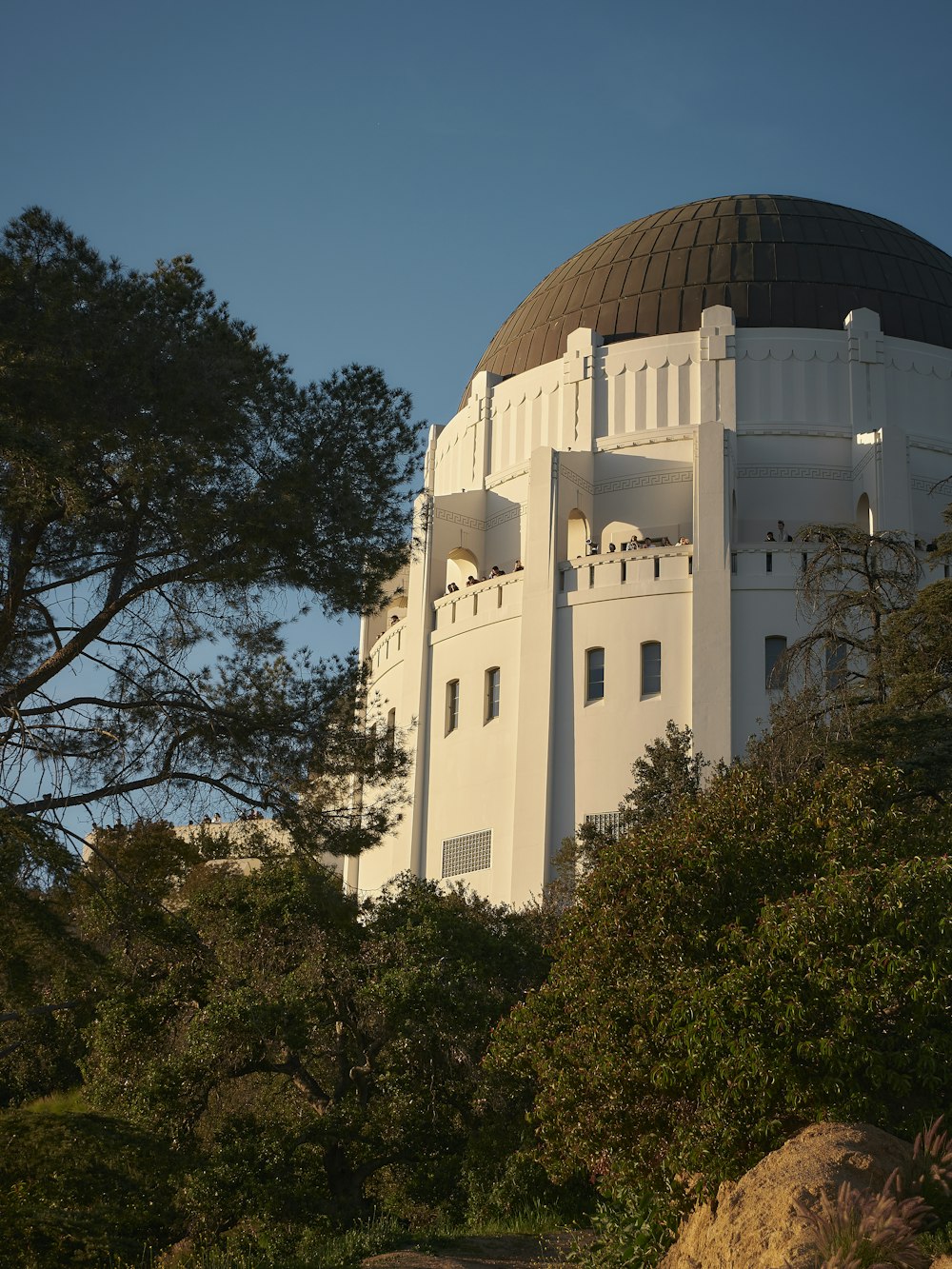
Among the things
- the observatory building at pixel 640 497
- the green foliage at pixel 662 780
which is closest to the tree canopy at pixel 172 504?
the green foliage at pixel 662 780

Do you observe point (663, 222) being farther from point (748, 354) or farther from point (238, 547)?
point (238, 547)

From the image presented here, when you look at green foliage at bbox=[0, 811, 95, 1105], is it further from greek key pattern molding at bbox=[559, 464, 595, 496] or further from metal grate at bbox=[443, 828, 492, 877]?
greek key pattern molding at bbox=[559, 464, 595, 496]

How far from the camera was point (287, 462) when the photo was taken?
58.7 feet

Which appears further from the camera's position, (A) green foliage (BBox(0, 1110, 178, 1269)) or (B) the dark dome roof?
(B) the dark dome roof

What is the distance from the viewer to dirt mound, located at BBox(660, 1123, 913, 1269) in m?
11.5

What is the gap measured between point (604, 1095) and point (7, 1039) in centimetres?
913

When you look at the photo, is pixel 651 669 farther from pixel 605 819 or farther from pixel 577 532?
pixel 577 532

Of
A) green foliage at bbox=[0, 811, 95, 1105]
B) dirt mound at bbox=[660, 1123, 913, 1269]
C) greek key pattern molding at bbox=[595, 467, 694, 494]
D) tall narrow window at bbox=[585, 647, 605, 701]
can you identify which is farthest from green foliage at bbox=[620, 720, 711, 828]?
dirt mound at bbox=[660, 1123, 913, 1269]

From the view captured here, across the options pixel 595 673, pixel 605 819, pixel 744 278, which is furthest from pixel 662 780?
pixel 744 278

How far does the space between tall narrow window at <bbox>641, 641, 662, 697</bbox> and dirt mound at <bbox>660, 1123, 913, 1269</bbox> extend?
2320 centimetres

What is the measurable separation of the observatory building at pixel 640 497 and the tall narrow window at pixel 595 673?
0.23 ft

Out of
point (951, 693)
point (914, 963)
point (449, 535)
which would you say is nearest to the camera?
point (914, 963)

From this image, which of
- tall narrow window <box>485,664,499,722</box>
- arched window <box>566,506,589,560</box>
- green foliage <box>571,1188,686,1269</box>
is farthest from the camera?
arched window <box>566,506,589,560</box>

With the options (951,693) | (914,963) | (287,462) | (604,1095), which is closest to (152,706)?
(287,462)
